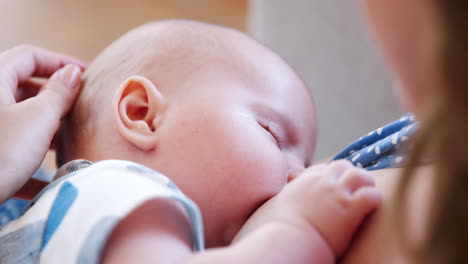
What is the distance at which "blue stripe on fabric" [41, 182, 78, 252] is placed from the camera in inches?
24.9

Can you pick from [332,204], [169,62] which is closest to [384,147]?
[332,204]

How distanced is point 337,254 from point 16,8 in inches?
88.0

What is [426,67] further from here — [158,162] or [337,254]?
[158,162]

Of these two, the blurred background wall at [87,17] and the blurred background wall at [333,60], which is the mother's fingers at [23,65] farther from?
the blurred background wall at [87,17]

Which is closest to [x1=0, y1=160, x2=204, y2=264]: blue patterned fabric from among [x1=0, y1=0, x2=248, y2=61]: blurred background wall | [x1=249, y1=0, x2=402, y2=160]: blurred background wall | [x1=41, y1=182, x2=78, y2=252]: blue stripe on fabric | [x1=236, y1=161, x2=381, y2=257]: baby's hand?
[x1=41, y1=182, x2=78, y2=252]: blue stripe on fabric

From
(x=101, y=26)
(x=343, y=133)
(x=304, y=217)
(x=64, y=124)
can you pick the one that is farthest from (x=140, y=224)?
(x=101, y=26)

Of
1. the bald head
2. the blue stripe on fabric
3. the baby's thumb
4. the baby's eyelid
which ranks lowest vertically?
the blue stripe on fabric

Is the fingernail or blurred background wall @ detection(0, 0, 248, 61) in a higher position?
the fingernail

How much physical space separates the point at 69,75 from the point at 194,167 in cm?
32

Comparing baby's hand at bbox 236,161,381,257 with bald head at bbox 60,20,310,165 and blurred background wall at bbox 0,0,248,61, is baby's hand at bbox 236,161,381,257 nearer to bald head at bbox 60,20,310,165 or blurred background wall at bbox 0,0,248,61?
bald head at bbox 60,20,310,165

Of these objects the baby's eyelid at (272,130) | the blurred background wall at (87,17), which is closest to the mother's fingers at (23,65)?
the baby's eyelid at (272,130)

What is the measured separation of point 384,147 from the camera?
2.42 ft

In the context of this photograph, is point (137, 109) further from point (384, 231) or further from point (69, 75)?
point (384, 231)

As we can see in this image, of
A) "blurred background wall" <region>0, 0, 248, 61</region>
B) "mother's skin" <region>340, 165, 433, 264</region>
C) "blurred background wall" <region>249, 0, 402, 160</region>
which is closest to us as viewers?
"mother's skin" <region>340, 165, 433, 264</region>
